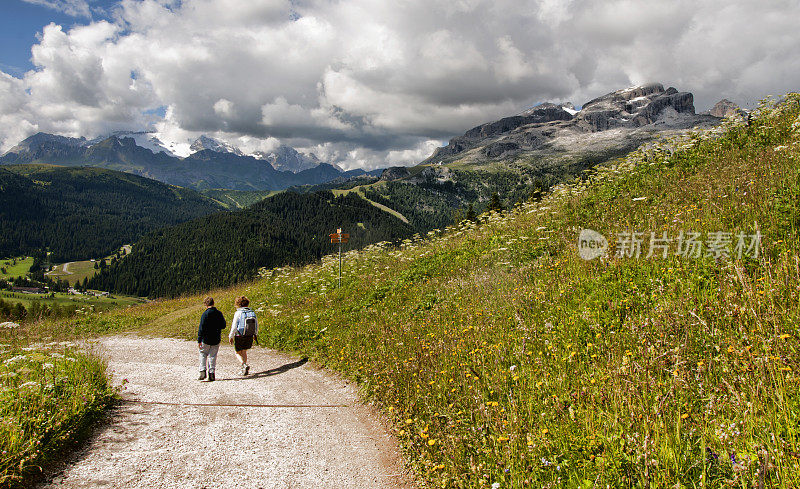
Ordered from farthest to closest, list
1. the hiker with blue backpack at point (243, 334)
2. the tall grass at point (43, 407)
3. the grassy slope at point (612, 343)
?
1. the hiker with blue backpack at point (243, 334)
2. the tall grass at point (43, 407)
3. the grassy slope at point (612, 343)

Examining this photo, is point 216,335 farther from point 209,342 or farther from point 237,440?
point 237,440

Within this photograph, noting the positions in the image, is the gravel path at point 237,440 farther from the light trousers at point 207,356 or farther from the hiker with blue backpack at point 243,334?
the hiker with blue backpack at point 243,334

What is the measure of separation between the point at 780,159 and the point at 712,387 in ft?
27.3

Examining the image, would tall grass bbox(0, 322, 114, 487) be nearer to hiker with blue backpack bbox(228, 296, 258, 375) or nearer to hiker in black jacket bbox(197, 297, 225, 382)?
hiker in black jacket bbox(197, 297, 225, 382)

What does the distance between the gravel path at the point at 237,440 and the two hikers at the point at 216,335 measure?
1.84 feet

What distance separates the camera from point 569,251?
31.5 feet

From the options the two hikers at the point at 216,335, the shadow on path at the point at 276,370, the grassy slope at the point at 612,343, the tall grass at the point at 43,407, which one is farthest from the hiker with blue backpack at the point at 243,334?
the tall grass at the point at 43,407

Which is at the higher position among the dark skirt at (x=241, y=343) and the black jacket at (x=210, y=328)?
the black jacket at (x=210, y=328)

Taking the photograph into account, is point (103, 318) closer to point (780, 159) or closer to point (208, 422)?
point (208, 422)

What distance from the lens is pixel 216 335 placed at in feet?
32.2

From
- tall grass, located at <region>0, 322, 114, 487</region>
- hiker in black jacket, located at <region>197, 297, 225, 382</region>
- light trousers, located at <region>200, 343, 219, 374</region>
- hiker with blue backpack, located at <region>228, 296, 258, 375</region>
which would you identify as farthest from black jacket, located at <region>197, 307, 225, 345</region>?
tall grass, located at <region>0, 322, 114, 487</region>

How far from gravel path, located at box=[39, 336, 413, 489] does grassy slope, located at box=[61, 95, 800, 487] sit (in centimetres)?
66

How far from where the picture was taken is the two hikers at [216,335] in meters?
9.59

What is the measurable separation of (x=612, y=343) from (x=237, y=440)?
5969 mm
